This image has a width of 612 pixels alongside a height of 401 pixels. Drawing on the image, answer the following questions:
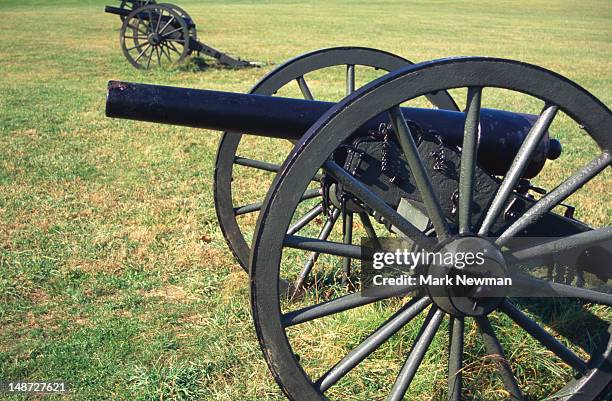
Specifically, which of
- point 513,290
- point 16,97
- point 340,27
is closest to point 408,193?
→ point 513,290

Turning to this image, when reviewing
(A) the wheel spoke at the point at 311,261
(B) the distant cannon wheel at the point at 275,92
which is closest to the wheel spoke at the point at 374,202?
(B) the distant cannon wheel at the point at 275,92

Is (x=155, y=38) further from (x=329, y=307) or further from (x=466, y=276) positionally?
(x=466, y=276)

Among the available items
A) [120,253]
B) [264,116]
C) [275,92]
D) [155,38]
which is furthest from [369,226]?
[155,38]

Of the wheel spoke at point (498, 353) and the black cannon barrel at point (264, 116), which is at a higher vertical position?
the black cannon barrel at point (264, 116)

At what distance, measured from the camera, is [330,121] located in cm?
230

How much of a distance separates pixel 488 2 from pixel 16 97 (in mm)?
43618

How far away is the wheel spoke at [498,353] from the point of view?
8.63 ft

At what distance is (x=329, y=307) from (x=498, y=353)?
0.71 m

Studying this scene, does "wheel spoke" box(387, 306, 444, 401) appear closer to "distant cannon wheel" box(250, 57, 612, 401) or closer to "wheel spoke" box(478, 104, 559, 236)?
"distant cannon wheel" box(250, 57, 612, 401)

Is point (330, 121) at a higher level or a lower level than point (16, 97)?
higher

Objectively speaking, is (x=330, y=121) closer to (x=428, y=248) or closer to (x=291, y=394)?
(x=428, y=248)

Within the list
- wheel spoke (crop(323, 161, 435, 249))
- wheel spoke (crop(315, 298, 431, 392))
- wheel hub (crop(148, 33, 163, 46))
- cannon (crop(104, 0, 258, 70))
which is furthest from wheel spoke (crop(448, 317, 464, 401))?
wheel hub (crop(148, 33, 163, 46))

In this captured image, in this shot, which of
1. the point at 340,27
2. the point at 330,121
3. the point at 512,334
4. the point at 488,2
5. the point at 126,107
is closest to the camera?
the point at 330,121

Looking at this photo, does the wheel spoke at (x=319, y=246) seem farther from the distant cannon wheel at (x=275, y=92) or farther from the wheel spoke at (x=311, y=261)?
the wheel spoke at (x=311, y=261)
